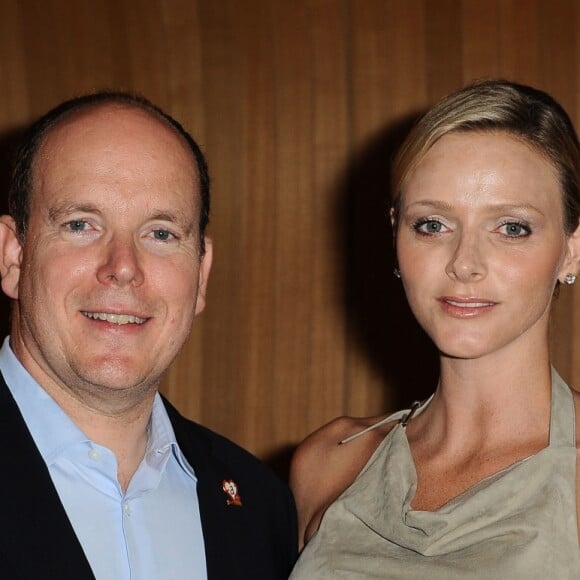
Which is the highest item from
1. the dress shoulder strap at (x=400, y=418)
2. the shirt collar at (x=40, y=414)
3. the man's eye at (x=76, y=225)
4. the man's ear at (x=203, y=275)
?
the man's eye at (x=76, y=225)

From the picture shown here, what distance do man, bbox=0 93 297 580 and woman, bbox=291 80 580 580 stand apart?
29 cm

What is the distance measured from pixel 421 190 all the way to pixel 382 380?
1.63m

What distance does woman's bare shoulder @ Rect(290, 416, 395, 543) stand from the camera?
2951 millimetres

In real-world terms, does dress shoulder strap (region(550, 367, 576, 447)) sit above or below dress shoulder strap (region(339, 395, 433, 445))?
above

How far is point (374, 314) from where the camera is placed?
167 inches

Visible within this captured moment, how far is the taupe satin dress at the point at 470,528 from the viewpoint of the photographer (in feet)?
8.00

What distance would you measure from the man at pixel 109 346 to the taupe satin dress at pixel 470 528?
194 millimetres

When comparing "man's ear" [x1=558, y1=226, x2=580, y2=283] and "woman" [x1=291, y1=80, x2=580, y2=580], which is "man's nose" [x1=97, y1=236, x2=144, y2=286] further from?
"man's ear" [x1=558, y1=226, x2=580, y2=283]

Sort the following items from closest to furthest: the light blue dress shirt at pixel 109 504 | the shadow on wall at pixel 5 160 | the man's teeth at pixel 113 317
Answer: the light blue dress shirt at pixel 109 504, the man's teeth at pixel 113 317, the shadow on wall at pixel 5 160

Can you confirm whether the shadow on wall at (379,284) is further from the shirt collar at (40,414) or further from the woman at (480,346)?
the shirt collar at (40,414)

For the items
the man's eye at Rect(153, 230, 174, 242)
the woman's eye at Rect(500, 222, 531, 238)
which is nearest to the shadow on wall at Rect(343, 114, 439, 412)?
the woman's eye at Rect(500, 222, 531, 238)

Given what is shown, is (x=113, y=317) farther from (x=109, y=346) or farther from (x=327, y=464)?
(x=327, y=464)

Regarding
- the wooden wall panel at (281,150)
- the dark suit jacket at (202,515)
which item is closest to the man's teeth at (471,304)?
the dark suit jacket at (202,515)

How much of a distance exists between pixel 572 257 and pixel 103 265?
40.0 inches
